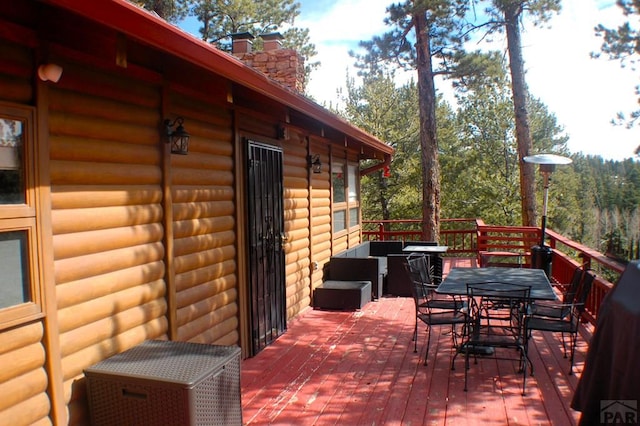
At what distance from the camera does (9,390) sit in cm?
203

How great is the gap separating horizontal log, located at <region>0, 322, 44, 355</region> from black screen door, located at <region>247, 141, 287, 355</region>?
2.22 meters

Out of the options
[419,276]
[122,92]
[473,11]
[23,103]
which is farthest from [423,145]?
[23,103]

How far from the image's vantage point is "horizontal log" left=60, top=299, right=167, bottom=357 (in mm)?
2387

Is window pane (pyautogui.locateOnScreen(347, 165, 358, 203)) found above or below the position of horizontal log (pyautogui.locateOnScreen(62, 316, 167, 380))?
above

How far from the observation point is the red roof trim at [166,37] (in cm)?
180

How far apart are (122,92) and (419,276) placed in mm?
2907

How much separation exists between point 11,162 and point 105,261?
2.52 feet

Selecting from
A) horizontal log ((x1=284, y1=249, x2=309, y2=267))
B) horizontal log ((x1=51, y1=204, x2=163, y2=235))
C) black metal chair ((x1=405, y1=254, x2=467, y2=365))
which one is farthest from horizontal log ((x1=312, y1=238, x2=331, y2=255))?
horizontal log ((x1=51, y1=204, x2=163, y2=235))

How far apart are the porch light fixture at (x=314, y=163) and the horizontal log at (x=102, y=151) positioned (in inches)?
121

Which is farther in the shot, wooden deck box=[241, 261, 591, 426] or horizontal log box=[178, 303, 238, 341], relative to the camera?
horizontal log box=[178, 303, 238, 341]

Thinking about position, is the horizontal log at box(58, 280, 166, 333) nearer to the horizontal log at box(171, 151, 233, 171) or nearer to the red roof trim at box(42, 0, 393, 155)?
the horizontal log at box(171, 151, 233, 171)

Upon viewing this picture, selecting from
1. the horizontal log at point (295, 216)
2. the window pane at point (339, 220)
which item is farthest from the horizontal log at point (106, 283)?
the window pane at point (339, 220)

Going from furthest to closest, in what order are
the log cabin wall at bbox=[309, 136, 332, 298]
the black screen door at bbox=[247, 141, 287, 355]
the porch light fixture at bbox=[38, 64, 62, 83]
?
the log cabin wall at bbox=[309, 136, 332, 298] → the black screen door at bbox=[247, 141, 287, 355] → the porch light fixture at bbox=[38, 64, 62, 83]

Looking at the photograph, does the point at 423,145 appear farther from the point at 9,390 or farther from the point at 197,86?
the point at 9,390
